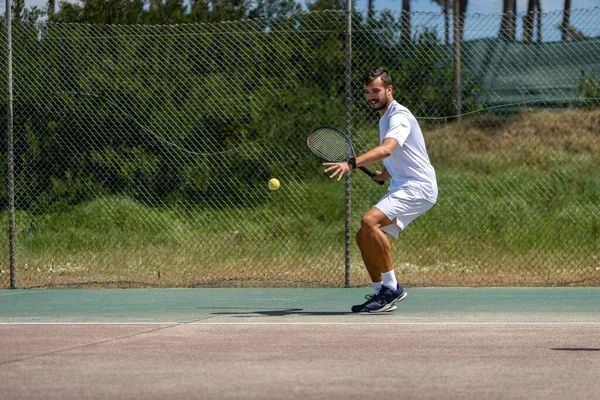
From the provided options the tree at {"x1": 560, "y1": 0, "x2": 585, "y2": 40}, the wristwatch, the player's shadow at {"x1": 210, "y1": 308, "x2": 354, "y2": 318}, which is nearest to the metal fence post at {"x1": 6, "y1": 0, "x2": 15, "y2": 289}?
the player's shadow at {"x1": 210, "y1": 308, "x2": 354, "y2": 318}

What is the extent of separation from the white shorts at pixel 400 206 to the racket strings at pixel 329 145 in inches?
20.4

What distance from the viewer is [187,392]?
189 inches

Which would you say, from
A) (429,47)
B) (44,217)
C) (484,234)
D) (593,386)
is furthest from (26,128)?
(593,386)

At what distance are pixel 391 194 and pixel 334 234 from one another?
18.5 ft

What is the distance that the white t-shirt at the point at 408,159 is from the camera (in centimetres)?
781

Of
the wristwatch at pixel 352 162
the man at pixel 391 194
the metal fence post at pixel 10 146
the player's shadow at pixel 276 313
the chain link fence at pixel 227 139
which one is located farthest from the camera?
the chain link fence at pixel 227 139

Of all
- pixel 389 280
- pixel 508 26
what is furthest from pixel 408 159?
pixel 508 26

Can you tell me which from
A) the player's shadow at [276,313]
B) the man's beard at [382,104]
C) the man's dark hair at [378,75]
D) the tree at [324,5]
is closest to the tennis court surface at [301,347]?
the player's shadow at [276,313]

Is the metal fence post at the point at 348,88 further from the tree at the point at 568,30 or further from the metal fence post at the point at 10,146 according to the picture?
the metal fence post at the point at 10,146

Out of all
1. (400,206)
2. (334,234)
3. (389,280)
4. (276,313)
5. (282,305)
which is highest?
(400,206)

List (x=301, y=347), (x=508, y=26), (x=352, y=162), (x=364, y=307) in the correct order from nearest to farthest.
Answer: (x=301, y=347), (x=352, y=162), (x=364, y=307), (x=508, y=26)

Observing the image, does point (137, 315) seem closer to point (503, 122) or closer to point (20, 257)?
point (20, 257)

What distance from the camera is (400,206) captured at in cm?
784

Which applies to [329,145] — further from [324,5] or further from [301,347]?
[324,5]
